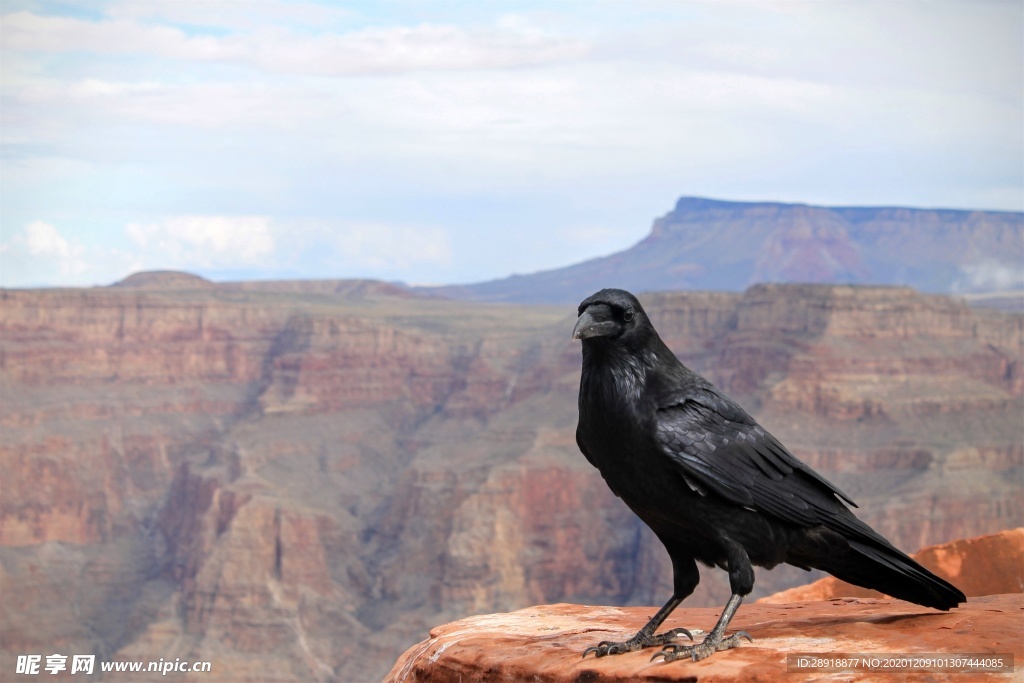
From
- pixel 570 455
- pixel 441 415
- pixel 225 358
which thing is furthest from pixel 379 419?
pixel 570 455

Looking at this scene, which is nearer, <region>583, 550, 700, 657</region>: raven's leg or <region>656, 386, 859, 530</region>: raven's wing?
<region>656, 386, 859, 530</region>: raven's wing

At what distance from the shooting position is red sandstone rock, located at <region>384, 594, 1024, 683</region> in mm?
8891

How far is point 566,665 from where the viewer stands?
9.59 metres

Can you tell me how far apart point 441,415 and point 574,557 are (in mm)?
25838

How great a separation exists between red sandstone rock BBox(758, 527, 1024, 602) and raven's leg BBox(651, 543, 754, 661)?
6494mm

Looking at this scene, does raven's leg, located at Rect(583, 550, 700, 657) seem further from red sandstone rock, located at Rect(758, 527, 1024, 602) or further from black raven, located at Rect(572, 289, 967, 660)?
red sandstone rock, located at Rect(758, 527, 1024, 602)

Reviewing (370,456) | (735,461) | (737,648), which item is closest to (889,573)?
(737,648)

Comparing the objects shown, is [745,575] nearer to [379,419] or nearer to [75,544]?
[75,544]

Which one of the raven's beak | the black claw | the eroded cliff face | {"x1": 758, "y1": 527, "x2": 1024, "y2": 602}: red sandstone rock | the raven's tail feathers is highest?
the raven's beak

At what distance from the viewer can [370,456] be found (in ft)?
338

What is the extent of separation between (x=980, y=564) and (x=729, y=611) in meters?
8.09

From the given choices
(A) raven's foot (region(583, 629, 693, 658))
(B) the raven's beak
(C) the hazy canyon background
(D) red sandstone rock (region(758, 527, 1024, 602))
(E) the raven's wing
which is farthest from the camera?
(C) the hazy canyon background

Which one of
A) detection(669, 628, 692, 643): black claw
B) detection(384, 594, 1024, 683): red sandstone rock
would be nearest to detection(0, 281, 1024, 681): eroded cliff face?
detection(384, 594, 1024, 683): red sandstone rock

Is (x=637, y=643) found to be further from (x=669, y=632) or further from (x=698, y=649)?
(x=698, y=649)
